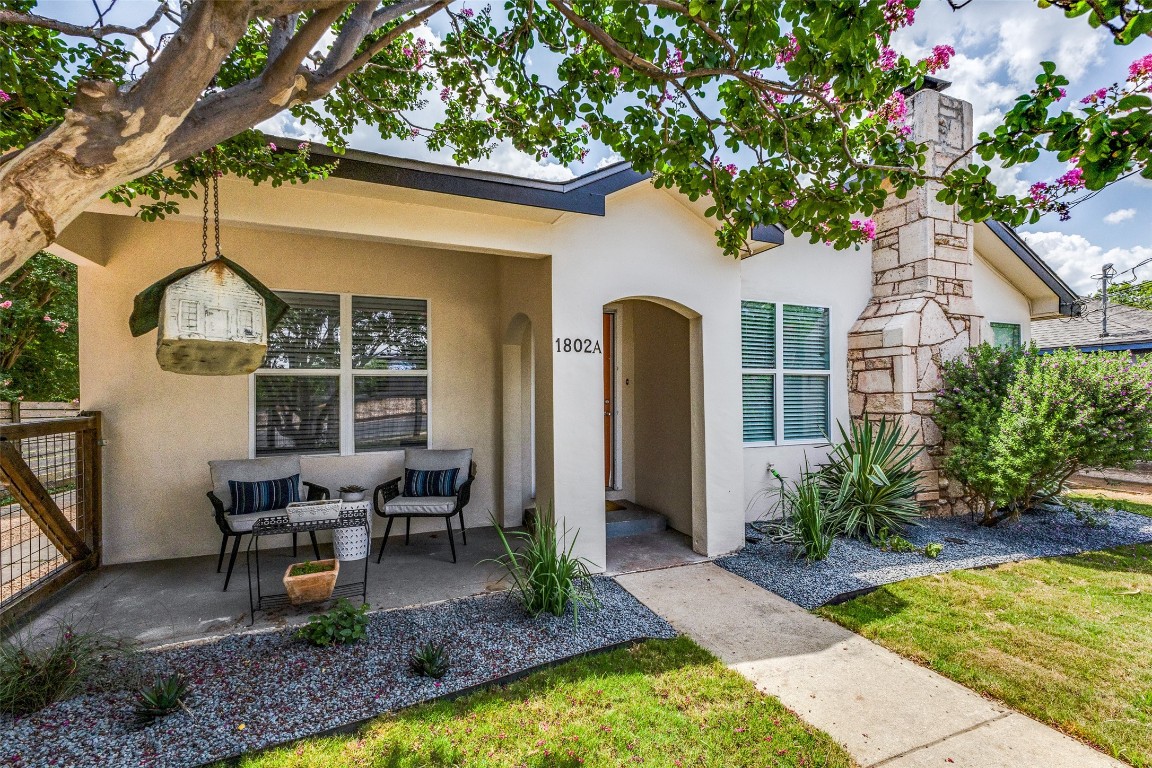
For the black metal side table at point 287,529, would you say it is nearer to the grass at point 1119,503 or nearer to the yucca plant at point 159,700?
the yucca plant at point 159,700

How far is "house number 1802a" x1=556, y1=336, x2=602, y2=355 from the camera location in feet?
15.0

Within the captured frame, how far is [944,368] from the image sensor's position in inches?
259

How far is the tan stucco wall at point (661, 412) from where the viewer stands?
584 centimetres

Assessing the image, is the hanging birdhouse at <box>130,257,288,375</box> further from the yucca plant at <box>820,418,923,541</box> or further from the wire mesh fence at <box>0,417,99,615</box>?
the yucca plant at <box>820,418,923,541</box>

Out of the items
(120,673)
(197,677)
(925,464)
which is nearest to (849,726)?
(197,677)

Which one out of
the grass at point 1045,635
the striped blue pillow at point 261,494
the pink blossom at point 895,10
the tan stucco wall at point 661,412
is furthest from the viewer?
the tan stucco wall at point 661,412

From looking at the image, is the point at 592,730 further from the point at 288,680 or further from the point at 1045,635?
the point at 1045,635

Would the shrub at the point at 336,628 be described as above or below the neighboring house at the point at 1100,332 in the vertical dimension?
below

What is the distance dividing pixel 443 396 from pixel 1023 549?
662cm

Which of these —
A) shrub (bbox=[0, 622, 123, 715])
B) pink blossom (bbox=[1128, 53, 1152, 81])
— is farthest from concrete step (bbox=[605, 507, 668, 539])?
pink blossom (bbox=[1128, 53, 1152, 81])

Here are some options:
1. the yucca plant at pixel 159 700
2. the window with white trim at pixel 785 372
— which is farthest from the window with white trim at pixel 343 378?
the window with white trim at pixel 785 372

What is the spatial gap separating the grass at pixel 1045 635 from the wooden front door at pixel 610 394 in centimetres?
330

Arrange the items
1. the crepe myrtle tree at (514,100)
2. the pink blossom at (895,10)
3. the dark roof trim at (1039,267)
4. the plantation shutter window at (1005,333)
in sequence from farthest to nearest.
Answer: the plantation shutter window at (1005,333) → the dark roof trim at (1039,267) → the pink blossom at (895,10) → the crepe myrtle tree at (514,100)

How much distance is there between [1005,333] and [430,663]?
10.1m
